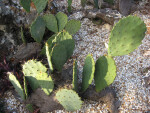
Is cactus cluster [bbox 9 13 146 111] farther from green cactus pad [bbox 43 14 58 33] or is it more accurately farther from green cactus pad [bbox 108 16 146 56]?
green cactus pad [bbox 43 14 58 33]

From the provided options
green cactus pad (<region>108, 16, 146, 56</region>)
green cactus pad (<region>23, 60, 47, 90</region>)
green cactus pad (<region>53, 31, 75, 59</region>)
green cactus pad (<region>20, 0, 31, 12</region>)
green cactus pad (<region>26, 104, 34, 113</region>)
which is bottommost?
green cactus pad (<region>26, 104, 34, 113</region>)

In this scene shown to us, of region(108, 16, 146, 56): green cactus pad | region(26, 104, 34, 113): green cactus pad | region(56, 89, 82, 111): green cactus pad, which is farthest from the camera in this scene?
region(26, 104, 34, 113): green cactus pad

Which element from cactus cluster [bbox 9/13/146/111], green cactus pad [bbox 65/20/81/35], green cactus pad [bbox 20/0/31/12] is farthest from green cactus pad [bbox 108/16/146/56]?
green cactus pad [bbox 20/0/31/12]

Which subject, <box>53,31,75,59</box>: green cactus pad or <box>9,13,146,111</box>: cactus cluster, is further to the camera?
<box>53,31,75,59</box>: green cactus pad

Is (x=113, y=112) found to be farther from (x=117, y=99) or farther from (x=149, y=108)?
(x=149, y=108)

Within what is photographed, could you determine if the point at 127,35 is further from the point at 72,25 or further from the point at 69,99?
the point at 72,25

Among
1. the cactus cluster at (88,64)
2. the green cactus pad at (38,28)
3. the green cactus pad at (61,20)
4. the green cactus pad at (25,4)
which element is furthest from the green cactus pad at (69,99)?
the green cactus pad at (25,4)

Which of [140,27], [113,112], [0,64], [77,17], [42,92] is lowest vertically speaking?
[113,112]

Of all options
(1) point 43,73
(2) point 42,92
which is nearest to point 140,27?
(1) point 43,73
